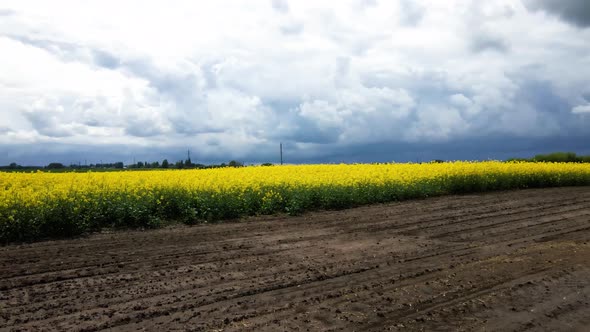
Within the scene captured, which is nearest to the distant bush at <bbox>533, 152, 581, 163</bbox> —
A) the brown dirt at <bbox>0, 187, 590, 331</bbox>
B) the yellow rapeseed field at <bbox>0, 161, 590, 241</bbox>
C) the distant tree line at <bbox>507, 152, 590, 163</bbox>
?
the distant tree line at <bbox>507, 152, 590, 163</bbox>

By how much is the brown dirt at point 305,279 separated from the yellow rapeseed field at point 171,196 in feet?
3.61

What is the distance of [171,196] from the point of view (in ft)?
46.3

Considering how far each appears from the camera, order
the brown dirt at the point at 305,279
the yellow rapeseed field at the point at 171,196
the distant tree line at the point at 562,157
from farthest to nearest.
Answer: the distant tree line at the point at 562,157 → the yellow rapeseed field at the point at 171,196 → the brown dirt at the point at 305,279

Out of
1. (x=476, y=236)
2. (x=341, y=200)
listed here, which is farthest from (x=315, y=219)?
(x=476, y=236)

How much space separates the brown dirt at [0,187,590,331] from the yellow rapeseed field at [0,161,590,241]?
3.61 ft

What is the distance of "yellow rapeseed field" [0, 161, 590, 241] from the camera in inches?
446

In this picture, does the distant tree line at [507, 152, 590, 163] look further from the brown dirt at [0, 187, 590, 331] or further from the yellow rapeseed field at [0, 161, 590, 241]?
the brown dirt at [0, 187, 590, 331]

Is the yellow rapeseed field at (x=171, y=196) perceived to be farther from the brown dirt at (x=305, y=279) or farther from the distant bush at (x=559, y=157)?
the distant bush at (x=559, y=157)

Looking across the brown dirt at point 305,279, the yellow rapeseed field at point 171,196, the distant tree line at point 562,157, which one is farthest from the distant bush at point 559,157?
the brown dirt at point 305,279

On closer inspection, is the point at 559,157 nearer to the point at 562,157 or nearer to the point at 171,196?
the point at 562,157

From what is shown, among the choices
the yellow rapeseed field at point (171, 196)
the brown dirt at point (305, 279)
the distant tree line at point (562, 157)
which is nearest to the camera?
the brown dirt at point (305, 279)

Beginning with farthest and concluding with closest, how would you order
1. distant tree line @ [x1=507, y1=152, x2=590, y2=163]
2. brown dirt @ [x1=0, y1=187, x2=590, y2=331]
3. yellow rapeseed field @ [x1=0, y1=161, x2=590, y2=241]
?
distant tree line @ [x1=507, y1=152, x2=590, y2=163]
yellow rapeseed field @ [x1=0, y1=161, x2=590, y2=241]
brown dirt @ [x1=0, y1=187, x2=590, y2=331]

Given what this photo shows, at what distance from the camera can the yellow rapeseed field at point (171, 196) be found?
37.1 ft

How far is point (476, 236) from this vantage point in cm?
1085
